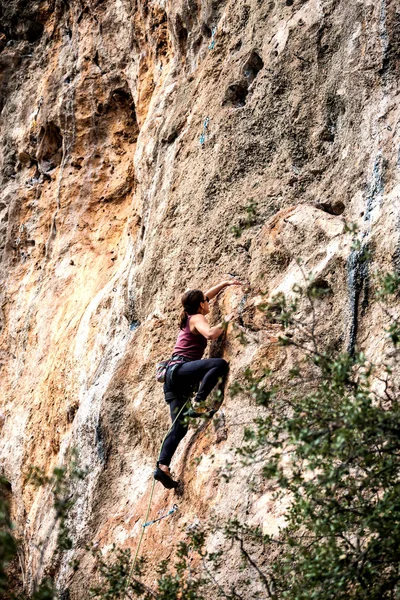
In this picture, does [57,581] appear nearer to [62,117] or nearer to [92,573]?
[92,573]

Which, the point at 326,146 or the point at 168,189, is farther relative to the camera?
the point at 168,189

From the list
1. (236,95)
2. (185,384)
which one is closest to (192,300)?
(185,384)

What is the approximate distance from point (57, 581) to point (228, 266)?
13.3ft

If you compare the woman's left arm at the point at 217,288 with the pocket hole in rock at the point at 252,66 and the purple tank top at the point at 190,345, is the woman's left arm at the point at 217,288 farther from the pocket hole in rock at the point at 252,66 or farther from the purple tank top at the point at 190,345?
the pocket hole in rock at the point at 252,66

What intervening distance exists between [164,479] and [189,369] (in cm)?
110

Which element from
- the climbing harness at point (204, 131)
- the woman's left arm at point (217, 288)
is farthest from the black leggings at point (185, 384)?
the climbing harness at point (204, 131)

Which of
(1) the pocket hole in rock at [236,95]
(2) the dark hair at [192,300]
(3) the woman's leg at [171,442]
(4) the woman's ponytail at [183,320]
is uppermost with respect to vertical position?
(1) the pocket hole in rock at [236,95]

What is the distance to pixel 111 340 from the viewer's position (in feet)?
36.0

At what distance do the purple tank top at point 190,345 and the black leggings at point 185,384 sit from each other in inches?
5.8

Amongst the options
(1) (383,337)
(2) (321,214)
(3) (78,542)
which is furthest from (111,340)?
(1) (383,337)

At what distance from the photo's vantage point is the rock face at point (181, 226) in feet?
25.8

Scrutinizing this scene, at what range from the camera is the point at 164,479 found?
8.05m

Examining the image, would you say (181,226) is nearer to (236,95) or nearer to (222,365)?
(236,95)

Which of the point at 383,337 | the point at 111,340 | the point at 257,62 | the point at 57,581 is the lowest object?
the point at 57,581
